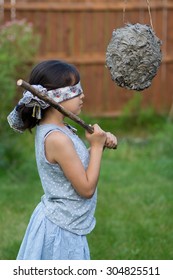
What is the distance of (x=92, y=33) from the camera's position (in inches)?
410

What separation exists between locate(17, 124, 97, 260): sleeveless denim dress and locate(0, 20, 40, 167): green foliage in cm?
376

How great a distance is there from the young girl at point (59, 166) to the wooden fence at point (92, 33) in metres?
6.53

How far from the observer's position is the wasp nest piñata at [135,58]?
3652 millimetres

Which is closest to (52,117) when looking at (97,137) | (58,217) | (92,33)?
(97,137)

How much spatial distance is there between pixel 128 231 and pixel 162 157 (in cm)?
264

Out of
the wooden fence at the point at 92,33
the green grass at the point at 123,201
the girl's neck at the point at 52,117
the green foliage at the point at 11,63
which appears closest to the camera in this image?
the girl's neck at the point at 52,117

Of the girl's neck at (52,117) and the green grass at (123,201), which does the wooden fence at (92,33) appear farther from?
the girl's neck at (52,117)

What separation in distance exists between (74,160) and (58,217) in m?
0.30

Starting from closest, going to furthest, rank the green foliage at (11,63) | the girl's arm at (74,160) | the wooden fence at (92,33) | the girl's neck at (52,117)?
the girl's arm at (74,160) → the girl's neck at (52,117) → the green foliage at (11,63) → the wooden fence at (92,33)

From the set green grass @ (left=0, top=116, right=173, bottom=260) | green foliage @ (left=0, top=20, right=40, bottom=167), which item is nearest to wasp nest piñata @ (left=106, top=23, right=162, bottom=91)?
green grass @ (left=0, top=116, right=173, bottom=260)

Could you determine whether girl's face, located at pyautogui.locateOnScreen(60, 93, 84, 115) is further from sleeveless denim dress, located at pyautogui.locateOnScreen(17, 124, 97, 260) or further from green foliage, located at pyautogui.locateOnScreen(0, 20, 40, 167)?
green foliage, located at pyautogui.locateOnScreen(0, 20, 40, 167)

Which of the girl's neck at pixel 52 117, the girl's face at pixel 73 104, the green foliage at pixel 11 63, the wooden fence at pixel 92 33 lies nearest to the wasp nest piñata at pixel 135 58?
the girl's face at pixel 73 104

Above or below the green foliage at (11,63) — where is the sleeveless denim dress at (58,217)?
above
